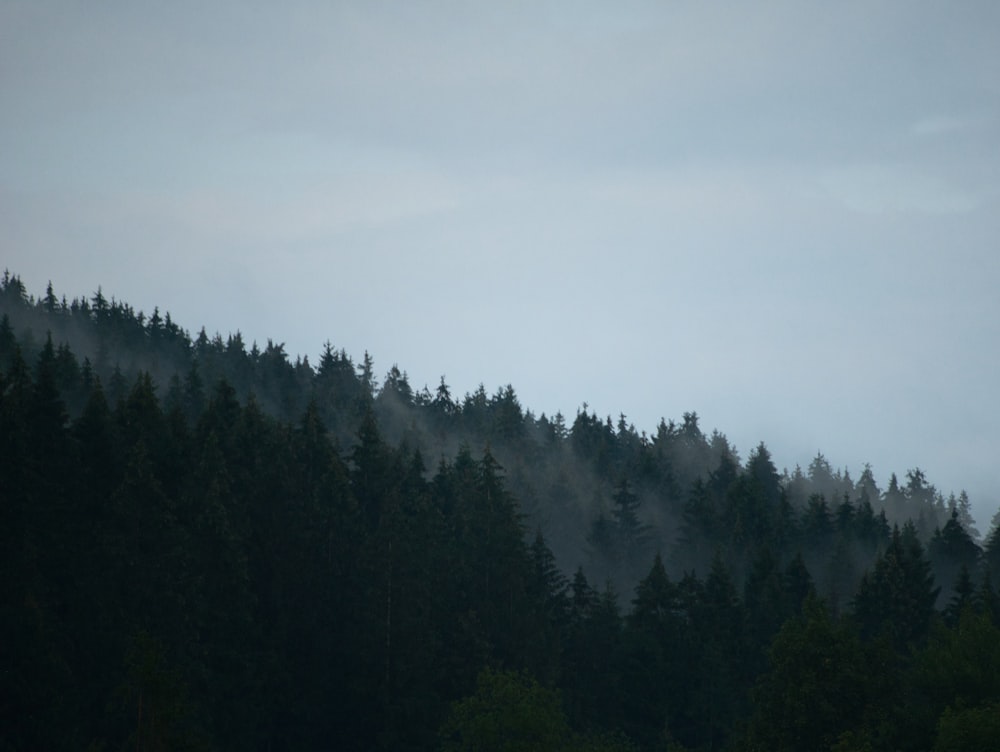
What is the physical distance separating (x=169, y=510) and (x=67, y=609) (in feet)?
21.7

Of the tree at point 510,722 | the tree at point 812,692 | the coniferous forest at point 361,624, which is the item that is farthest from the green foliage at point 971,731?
the tree at point 510,722

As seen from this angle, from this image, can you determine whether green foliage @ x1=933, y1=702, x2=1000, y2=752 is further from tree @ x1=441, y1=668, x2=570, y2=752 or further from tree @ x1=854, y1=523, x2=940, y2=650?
tree @ x1=854, y1=523, x2=940, y2=650

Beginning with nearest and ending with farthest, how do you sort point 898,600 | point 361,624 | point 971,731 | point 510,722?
point 971,731 < point 510,722 < point 361,624 < point 898,600

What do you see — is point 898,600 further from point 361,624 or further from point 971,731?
point 361,624

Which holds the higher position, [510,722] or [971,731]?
[510,722]

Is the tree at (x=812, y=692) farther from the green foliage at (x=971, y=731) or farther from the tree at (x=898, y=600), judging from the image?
the tree at (x=898, y=600)

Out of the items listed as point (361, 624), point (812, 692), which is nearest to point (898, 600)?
point (812, 692)

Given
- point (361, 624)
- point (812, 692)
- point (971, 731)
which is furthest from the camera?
point (361, 624)

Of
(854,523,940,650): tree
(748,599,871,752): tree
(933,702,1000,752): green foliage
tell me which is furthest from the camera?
(854,523,940,650): tree

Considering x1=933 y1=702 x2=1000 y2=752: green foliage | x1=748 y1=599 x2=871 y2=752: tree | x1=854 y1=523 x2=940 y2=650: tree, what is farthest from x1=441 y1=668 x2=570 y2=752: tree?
x1=854 y1=523 x2=940 y2=650: tree

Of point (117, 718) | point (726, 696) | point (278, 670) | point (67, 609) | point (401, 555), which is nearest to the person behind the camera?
point (117, 718)

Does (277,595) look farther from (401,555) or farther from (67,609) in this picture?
(67,609)

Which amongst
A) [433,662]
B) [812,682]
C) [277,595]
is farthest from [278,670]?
[812,682]

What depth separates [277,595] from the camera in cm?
6412
